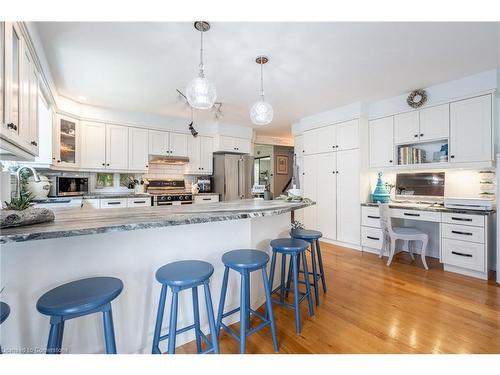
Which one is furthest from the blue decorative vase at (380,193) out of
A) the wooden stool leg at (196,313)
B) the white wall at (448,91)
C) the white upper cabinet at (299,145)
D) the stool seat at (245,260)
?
the wooden stool leg at (196,313)

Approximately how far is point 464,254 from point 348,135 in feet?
7.32

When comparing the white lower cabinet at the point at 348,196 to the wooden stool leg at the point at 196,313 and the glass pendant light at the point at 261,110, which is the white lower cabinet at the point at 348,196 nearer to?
the glass pendant light at the point at 261,110

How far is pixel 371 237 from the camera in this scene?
3656 millimetres

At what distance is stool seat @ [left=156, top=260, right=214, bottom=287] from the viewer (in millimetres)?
1258

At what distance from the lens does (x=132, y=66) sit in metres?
2.62

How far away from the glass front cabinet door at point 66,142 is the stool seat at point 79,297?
3.13 meters

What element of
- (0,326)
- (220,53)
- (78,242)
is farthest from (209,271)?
(220,53)

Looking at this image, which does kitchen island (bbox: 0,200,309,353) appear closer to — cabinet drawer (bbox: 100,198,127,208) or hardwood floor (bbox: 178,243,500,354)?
hardwood floor (bbox: 178,243,500,354)

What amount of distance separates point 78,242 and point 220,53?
81.3 inches

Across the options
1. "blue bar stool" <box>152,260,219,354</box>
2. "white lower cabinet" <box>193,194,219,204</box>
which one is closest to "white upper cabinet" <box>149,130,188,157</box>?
"white lower cabinet" <box>193,194,219,204</box>

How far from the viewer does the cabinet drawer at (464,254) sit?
8.77 feet

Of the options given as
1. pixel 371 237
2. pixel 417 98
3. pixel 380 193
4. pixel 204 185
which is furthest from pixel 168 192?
pixel 417 98

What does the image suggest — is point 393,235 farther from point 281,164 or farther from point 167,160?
point 281,164

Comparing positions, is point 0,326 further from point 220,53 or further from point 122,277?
point 220,53
